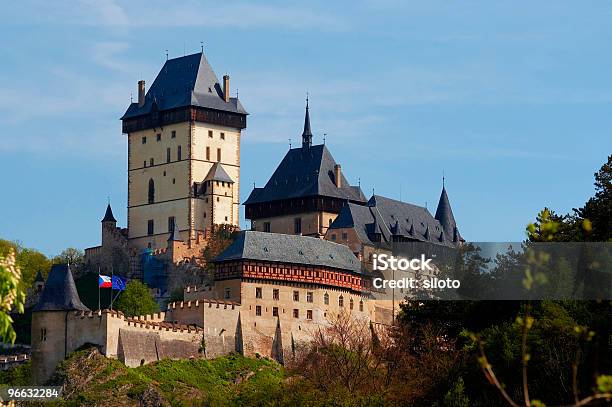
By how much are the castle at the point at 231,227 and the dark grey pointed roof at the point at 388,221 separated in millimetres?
110


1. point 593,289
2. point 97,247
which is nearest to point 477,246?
point 593,289

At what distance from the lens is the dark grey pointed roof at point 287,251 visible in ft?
297

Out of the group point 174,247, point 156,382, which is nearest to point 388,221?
point 174,247

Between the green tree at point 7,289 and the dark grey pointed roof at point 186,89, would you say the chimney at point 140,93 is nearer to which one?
the dark grey pointed roof at point 186,89

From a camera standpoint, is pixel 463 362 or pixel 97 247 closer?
pixel 463 362

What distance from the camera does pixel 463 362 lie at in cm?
6262

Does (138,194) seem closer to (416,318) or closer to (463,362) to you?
(416,318)

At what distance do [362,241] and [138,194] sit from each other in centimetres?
1807

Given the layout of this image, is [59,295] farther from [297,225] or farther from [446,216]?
[446,216]

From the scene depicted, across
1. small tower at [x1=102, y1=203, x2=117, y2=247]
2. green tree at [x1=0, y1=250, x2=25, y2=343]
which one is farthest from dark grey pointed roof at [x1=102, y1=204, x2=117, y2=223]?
green tree at [x1=0, y1=250, x2=25, y2=343]

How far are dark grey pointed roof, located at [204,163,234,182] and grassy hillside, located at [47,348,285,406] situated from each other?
1116 inches

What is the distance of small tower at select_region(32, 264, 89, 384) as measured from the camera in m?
78.8

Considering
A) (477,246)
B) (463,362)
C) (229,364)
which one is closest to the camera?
(463,362)

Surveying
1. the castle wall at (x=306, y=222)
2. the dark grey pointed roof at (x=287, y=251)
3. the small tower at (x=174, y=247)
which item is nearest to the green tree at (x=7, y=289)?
the dark grey pointed roof at (x=287, y=251)
